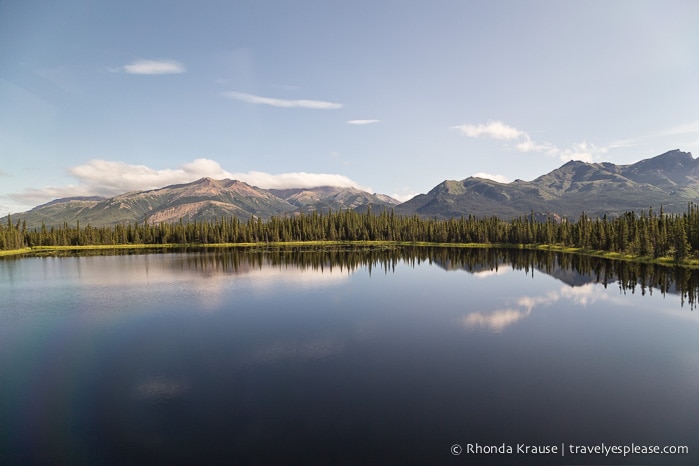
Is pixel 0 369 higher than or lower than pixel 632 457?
higher

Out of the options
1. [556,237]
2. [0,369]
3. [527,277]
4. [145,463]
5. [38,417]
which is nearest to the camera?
[145,463]

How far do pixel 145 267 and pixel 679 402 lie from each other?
113040 mm

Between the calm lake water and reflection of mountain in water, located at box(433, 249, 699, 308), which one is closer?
the calm lake water

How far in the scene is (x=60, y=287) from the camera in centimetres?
7281

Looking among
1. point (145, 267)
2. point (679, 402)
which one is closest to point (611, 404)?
point (679, 402)

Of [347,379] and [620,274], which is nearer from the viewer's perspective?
[347,379]

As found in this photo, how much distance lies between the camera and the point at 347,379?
91.1ft

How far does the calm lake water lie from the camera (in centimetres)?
1958

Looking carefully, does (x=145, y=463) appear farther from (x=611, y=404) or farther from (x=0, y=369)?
(x=611, y=404)

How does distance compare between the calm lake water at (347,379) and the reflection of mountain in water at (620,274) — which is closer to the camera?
the calm lake water at (347,379)

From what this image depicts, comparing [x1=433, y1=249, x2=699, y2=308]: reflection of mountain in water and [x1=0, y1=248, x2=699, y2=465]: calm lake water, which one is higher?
[x1=0, y1=248, x2=699, y2=465]: calm lake water

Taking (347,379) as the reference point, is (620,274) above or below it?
below

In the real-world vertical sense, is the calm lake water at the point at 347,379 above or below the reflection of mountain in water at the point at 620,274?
above

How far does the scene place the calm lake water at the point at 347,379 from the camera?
19.6 meters
